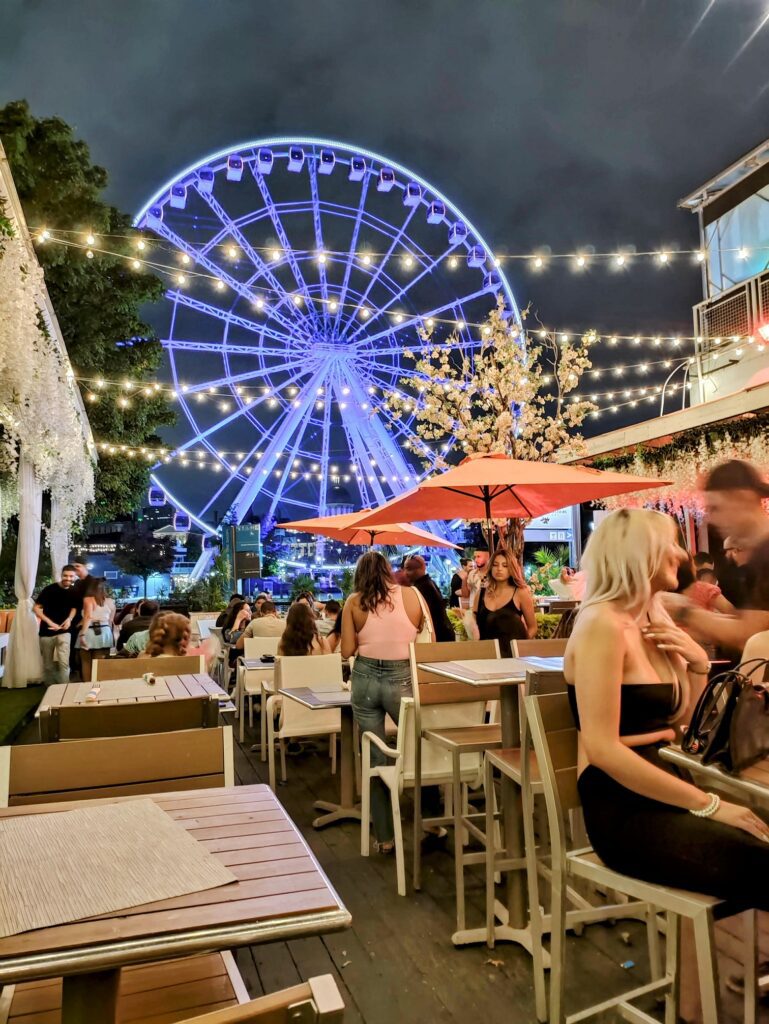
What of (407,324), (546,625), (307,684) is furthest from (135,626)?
(407,324)

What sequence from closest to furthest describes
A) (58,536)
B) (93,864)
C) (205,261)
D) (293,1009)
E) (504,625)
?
(293,1009)
(93,864)
(504,625)
(58,536)
(205,261)

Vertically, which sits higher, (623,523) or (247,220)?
(247,220)

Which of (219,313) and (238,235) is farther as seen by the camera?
(238,235)

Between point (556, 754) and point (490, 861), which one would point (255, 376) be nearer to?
point (490, 861)

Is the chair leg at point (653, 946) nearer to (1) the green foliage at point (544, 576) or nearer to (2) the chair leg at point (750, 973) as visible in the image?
(2) the chair leg at point (750, 973)

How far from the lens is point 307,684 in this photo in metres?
4.47

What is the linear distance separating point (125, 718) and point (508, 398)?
29.1ft

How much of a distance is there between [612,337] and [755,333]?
8.52ft

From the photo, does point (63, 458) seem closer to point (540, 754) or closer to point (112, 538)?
point (540, 754)

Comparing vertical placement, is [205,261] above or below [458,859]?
above

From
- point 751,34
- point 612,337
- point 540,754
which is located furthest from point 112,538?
point 540,754

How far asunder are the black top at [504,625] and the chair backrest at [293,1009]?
3915 millimetres

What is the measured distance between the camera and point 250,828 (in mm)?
1483

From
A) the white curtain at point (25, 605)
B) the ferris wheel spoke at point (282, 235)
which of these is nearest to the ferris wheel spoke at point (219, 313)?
the ferris wheel spoke at point (282, 235)
